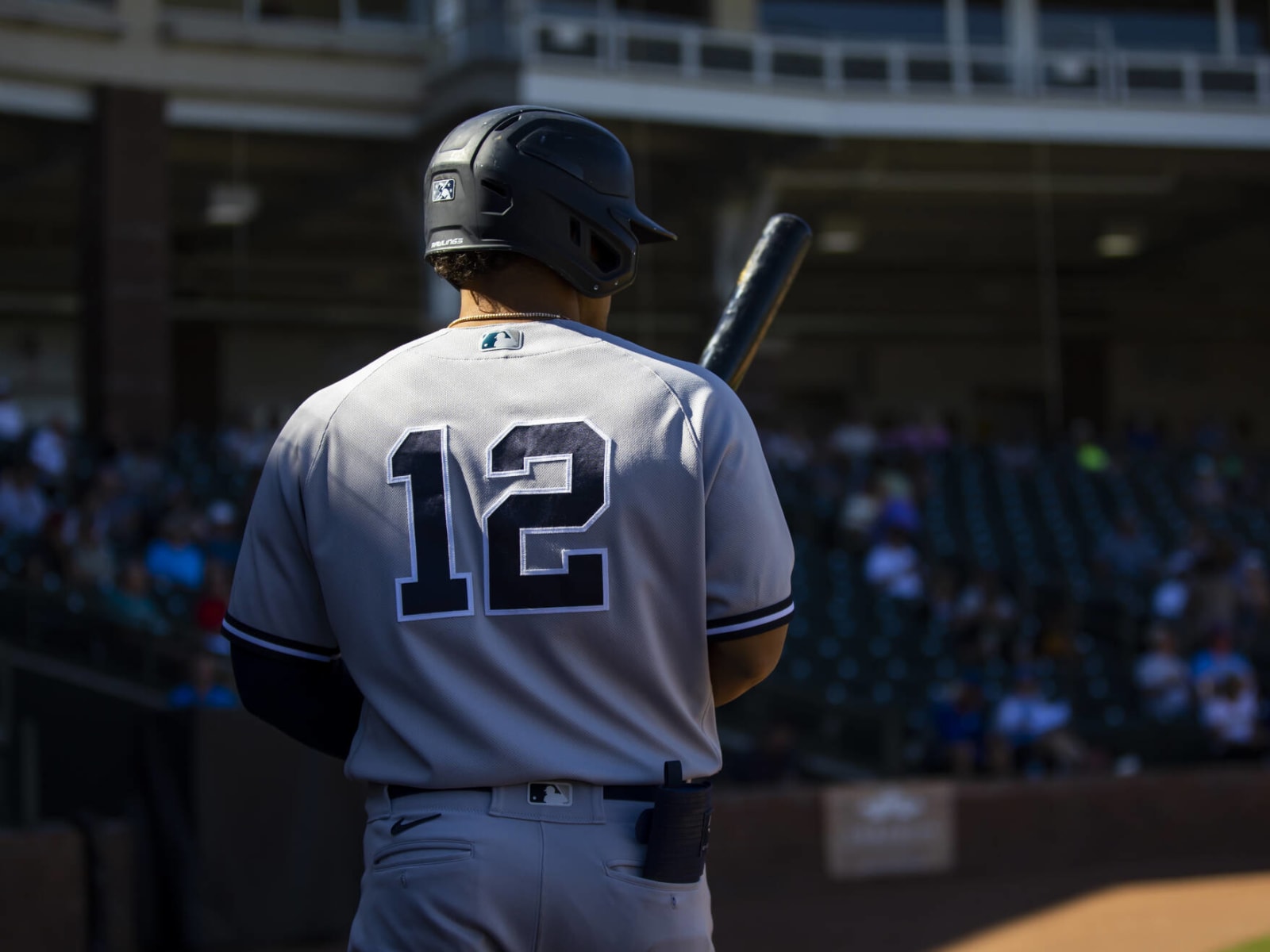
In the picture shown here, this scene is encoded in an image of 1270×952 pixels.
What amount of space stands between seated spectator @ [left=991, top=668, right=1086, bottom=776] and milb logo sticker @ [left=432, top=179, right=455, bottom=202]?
9.69 meters

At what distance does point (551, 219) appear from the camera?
2082 mm

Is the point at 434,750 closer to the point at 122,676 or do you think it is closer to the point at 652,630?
the point at 652,630

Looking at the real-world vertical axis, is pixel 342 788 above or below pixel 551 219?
below

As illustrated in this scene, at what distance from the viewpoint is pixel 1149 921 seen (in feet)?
30.1

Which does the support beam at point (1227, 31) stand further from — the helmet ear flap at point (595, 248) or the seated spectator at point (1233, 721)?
the helmet ear flap at point (595, 248)

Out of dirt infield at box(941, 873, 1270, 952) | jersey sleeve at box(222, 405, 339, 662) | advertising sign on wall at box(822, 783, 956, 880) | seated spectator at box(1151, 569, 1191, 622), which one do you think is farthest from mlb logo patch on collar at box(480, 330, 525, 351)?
seated spectator at box(1151, 569, 1191, 622)

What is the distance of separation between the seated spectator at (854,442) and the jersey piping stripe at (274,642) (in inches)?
593

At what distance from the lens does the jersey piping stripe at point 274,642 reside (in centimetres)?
208

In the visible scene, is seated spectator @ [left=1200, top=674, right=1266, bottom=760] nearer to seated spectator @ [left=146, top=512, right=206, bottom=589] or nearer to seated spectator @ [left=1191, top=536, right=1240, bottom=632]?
seated spectator @ [left=1191, top=536, right=1240, bottom=632]

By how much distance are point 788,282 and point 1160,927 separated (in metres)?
7.54

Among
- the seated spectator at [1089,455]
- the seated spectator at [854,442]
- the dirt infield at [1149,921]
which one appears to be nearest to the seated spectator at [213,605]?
the dirt infield at [1149,921]

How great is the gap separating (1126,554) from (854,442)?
3799 millimetres

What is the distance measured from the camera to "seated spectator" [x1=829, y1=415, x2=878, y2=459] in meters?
17.2

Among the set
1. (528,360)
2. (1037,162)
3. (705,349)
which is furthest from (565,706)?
(1037,162)
